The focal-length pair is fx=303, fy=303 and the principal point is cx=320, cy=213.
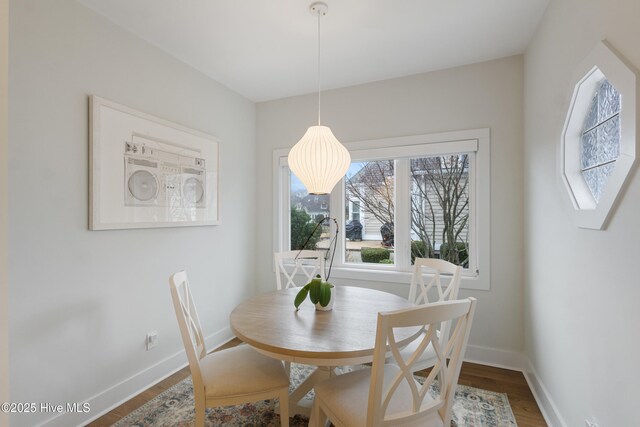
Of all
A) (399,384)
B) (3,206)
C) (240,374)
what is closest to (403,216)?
(399,384)

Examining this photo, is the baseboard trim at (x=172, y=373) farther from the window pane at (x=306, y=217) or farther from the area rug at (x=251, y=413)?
the window pane at (x=306, y=217)

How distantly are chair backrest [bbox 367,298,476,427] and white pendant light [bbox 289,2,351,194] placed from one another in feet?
3.40

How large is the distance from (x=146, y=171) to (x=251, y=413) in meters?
1.83

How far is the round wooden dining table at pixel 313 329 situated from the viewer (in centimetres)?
125

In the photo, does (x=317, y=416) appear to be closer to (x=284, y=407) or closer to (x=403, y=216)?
(x=284, y=407)

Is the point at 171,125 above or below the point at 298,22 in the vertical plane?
below

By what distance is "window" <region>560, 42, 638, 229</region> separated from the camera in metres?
1.12

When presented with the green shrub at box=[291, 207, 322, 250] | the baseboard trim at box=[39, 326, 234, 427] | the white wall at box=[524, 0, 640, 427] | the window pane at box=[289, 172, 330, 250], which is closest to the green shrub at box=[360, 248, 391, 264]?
the window pane at box=[289, 172, 330, 250]

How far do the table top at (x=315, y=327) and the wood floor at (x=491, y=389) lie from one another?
105 centimetres

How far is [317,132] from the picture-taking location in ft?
6.16

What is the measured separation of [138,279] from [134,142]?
99 centimetres

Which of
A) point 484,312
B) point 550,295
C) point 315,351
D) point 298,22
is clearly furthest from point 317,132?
point 484,312

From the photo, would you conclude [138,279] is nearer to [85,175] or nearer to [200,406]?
[85,175]

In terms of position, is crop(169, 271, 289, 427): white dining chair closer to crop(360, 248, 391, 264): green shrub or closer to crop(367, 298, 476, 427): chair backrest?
crop(367, 298, 476, 427): chair backrest
